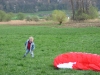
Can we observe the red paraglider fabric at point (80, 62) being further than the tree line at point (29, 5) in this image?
No

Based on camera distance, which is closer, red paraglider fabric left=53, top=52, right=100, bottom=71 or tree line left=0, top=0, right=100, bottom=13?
red paraglider fabric left=53, top=52, right=100, bottom=71

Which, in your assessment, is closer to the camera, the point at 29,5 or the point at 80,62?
the point at 80,62

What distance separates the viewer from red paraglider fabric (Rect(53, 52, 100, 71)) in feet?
41.4

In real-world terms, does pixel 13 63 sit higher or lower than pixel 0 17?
higher

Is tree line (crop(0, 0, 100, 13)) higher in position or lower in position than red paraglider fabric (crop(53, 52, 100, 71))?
lower

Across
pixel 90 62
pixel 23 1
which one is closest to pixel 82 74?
pixel 90 62

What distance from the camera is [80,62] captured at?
508 inches

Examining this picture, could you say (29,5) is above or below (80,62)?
below

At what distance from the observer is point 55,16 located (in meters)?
66.4

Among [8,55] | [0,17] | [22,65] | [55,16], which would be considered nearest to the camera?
[22,65]

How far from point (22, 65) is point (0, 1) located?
435 ft

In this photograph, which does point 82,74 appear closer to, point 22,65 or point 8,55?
point 22,65

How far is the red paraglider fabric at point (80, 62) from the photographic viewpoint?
1263 cm

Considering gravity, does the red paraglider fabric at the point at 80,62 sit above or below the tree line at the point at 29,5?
above
